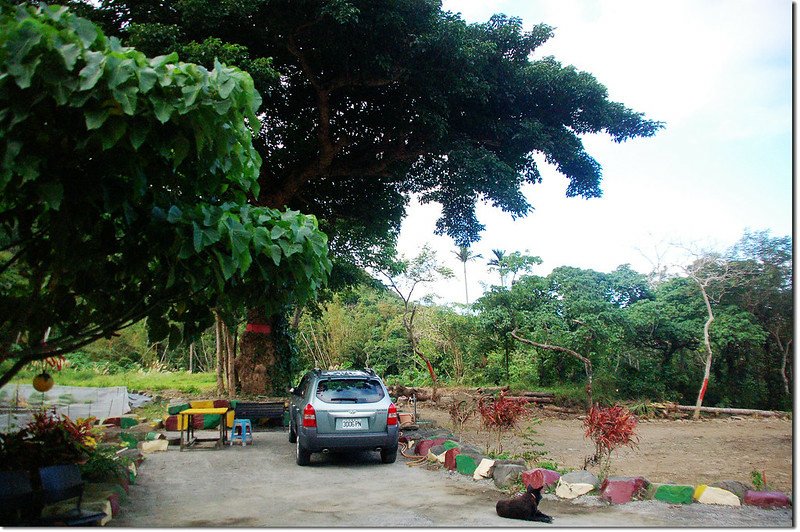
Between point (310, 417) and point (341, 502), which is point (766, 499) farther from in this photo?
point (310, 417)

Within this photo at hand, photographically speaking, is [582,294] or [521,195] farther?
[582,294]

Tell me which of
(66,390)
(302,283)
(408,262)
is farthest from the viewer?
(408,262)

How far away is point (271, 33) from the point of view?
423 inches

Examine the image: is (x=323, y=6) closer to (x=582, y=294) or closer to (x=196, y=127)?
(x=196, y=127)

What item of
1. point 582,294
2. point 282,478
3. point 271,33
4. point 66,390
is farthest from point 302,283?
point 582,294

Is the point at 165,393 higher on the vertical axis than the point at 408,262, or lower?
lower

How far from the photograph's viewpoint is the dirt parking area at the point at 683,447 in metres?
7.98

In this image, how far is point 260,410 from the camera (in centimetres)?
1255

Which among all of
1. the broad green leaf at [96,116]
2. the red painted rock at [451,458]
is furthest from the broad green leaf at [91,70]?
the red painted rock at [451,458]

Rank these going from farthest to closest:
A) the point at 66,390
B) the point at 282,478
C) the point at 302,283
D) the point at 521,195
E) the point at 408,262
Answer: the point at 408,262
the point at 66,390
the point at 521,195
the point at 282,478
the point at 302,283

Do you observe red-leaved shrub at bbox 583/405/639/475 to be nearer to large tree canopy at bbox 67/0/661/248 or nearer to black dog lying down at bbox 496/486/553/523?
black dog lying down at bbox 496/486/553/523

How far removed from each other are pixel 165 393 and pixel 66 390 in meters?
5.45

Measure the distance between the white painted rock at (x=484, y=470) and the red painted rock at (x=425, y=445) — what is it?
172 cm

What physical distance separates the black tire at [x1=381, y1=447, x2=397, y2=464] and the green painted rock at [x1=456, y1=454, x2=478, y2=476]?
126cm
